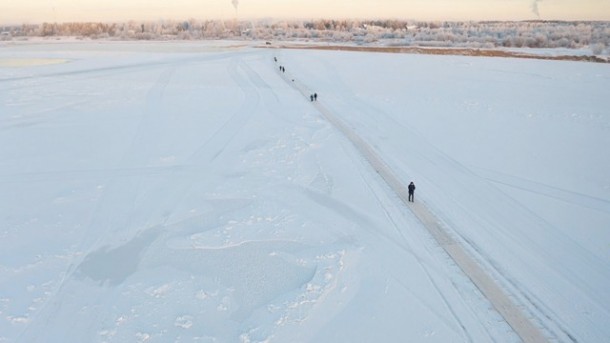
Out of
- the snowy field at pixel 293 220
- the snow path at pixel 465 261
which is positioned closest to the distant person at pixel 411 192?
the snow path at pixel 465 261

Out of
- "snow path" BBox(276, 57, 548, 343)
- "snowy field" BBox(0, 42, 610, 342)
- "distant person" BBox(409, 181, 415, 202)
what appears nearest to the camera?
"snow path" BBox(276, 57, 548, 343)

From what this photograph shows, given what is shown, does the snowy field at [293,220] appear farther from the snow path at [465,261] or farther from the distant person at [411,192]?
the distant person at [411,192]

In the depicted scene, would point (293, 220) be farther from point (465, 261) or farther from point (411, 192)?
point (465, 261)

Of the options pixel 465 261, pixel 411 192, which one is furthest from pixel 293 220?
pixel 465 261

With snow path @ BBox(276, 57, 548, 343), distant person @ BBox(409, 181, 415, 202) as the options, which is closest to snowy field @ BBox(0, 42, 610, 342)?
snow path @ BBox(276, 57, 548, 343)

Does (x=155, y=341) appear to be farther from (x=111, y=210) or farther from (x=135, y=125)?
(x=135, y=125)

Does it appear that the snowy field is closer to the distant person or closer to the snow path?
the snow path
